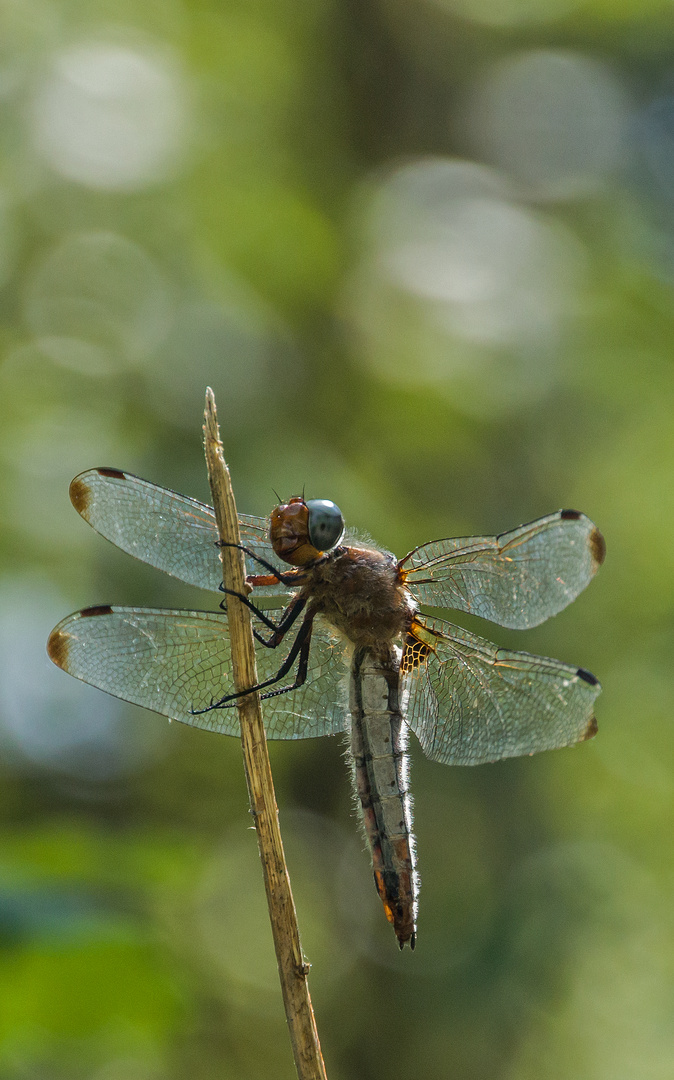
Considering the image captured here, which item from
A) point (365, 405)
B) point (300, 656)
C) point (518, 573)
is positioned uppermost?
point (365, 405)

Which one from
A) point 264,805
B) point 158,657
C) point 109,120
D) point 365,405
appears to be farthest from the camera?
point 365,405

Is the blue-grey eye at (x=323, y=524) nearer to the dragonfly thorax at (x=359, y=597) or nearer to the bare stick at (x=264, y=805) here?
the dragonfly thorax at (x=359, y=597)

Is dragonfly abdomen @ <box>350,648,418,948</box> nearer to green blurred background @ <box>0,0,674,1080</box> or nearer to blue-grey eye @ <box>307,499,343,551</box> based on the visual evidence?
blue-grey eye @ <box>307,499,343,551</box>

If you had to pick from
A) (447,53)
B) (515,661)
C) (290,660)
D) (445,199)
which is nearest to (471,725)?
(515,661)

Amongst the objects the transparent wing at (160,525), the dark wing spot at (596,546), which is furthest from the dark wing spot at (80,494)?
the dark wing spot at (596,546)

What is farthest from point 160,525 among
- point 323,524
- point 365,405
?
point 365,405

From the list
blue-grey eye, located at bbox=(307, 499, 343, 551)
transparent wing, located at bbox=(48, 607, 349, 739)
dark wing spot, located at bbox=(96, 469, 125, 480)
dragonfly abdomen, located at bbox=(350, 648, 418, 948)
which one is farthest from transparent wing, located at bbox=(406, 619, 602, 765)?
dark wing spot, located at bbox=(96, 469, 125, 480)

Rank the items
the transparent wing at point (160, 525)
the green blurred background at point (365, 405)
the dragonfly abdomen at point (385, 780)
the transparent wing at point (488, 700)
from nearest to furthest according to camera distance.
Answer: the dragonfly abdomen at point (385, 780) → the transparent wing at point (160, 525) → the transparent wing at point (488, 700) → the green blurred background at point (365, 405)

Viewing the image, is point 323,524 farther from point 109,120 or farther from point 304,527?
point 109,120
